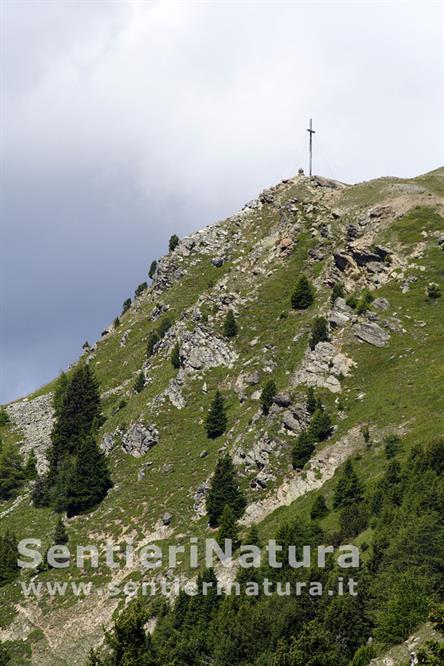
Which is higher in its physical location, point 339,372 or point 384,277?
point 384,277

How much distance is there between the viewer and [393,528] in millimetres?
70688

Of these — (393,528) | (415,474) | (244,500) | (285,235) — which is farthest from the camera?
(285,235)

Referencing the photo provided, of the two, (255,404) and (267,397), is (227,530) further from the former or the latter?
(255,404)

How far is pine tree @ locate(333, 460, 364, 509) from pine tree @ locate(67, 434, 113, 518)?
4176 cm

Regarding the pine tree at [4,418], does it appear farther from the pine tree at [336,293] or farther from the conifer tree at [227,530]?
the conifer tree at [227,530]

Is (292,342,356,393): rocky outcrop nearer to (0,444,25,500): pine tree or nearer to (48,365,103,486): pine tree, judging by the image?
(48,365,103,486): pine tree

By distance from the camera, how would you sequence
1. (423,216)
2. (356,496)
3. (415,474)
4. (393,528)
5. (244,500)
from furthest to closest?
(423,216)
(244,500)
(356,496)
(415,474)
(393,528)

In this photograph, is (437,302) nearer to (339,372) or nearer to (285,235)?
(339,372)

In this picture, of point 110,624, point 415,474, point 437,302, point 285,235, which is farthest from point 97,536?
point 285,235

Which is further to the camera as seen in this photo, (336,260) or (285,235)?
(285,235)

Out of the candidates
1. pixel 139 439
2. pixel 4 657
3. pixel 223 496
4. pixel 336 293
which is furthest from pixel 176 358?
pixel 4 657

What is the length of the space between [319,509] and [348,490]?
4152 millimetres

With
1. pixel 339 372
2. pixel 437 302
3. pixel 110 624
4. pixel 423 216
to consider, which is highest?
pixel 423 216

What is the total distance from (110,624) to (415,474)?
4002cm
